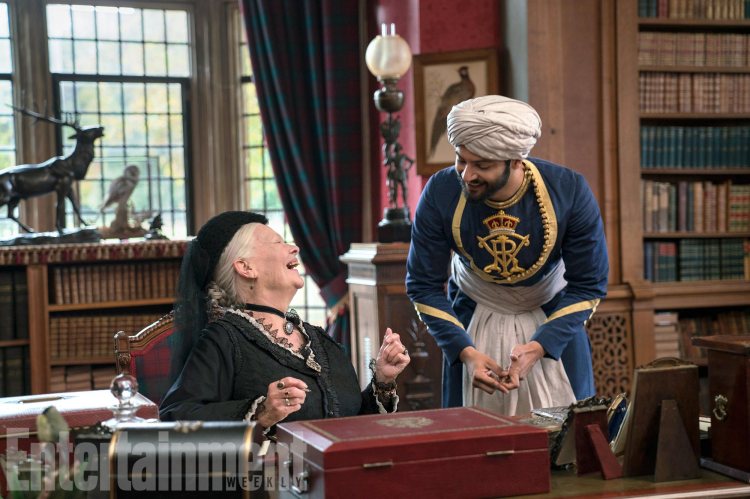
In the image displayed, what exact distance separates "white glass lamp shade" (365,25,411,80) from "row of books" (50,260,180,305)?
172cm

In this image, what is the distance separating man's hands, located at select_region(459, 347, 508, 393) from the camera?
2402 millimetres

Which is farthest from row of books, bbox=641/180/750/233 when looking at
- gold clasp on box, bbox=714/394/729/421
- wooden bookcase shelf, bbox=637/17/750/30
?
gold clasp on box, bbox=714/394/729/421

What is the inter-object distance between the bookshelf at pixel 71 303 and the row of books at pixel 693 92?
260 centimetres

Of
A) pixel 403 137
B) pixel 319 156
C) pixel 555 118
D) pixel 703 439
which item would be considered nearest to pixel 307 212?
pixel 319 156

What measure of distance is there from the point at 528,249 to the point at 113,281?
137 inches

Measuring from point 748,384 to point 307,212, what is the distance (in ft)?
14.6

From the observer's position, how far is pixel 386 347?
213 cm

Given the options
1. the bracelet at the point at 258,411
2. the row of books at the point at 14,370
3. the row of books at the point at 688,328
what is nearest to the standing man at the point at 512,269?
the bracelet at the point at 258,411

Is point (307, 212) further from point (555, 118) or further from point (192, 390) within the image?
point (192, 390)

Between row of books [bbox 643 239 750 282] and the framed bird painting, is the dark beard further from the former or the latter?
row of books [bbox 643 239 750 282]

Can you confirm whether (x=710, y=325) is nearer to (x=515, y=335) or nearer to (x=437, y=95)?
(x=437, y=95)

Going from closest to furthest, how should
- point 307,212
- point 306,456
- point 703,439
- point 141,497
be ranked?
point 141,497 < point 306,456 < point 703,439 < point 307,212

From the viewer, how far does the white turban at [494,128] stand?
93.5 inches

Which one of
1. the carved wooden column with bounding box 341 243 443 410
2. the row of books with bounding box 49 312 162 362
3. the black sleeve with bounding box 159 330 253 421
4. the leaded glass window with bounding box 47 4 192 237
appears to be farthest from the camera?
the leaded glass window with bounding box 47 4 192 237
